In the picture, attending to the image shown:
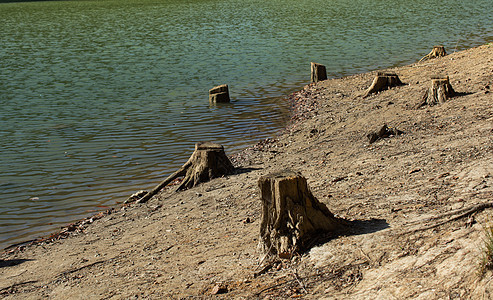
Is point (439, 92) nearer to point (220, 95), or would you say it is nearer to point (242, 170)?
point (242, 170)

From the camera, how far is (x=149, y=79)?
2061cm

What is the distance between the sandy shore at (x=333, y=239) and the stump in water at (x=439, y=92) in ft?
0.85

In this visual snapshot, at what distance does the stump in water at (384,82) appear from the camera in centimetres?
1495

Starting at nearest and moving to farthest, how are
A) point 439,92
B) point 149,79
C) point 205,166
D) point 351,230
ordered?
1. point 351,230
2. point 205,166
3. point 439,92
4. point 149,79

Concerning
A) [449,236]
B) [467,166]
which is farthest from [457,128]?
[449,236]

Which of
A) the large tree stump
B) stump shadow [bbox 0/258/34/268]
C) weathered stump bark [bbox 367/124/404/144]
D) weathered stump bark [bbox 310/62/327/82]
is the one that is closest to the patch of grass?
the large tree stump

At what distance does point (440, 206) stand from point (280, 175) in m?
1.80

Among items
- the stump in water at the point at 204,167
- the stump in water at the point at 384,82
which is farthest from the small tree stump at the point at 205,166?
the stump in water at the point at 384,82

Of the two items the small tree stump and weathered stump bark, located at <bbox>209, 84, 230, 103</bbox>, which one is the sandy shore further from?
weathered stump bark, located at <bbox>209, 84, 230, 103</bbox>

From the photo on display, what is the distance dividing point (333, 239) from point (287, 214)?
1.86ft

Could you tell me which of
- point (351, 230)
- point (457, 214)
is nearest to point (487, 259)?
point (457, 214)

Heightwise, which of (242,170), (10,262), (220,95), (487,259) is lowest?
(10,262)

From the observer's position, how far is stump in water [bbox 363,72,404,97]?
1495cm

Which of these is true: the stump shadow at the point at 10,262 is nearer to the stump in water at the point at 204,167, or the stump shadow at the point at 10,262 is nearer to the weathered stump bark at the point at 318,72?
the stump in water at the point at 204,167
